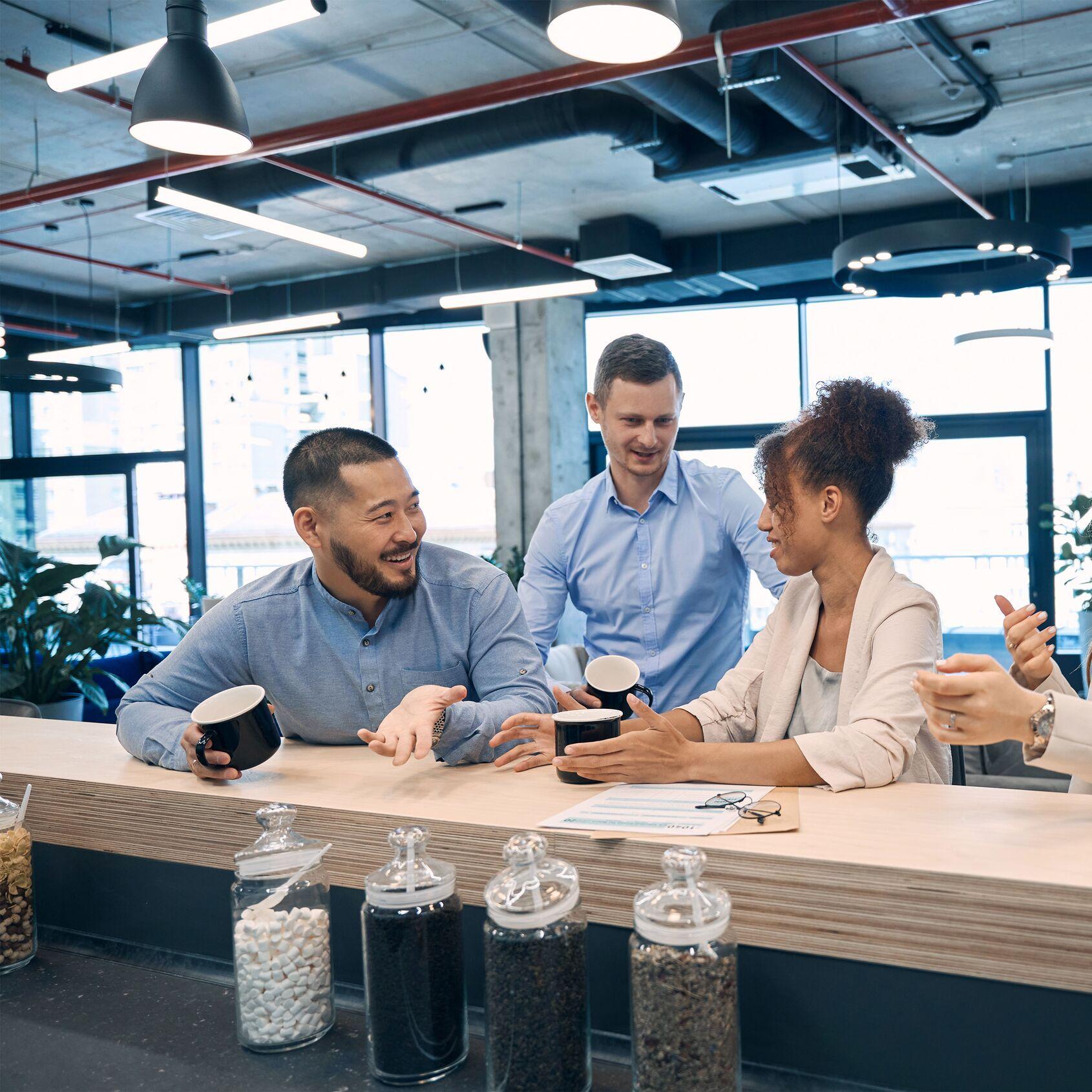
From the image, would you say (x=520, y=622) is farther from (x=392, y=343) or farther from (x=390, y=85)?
(x=392, y=343)

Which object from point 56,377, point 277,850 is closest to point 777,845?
point 277,850

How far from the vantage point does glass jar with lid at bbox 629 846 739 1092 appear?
3.10 ft

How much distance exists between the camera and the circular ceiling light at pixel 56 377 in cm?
777

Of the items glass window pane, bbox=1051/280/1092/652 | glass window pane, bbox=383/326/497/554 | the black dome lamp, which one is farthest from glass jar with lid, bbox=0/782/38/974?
glass window pane, bbox=383/326/497/554

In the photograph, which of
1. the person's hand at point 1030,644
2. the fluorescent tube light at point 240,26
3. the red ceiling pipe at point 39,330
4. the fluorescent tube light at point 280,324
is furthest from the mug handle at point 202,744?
the red ceiling pipe at point 39,330

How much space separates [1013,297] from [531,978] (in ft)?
28.0

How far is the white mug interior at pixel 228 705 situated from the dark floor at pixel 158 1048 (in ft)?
1.10

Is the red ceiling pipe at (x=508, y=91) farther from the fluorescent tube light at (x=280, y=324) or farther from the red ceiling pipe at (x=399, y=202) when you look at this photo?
the fluorescent tube light at (x=280, y=324)

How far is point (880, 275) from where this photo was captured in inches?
273

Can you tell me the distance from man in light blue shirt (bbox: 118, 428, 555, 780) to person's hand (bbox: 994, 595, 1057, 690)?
2.53 ft

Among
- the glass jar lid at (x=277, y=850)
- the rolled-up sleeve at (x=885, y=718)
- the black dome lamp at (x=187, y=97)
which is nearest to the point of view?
the glass jar lid at (x=277, y=850)

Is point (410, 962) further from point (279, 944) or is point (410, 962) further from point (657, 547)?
point (657, 547)

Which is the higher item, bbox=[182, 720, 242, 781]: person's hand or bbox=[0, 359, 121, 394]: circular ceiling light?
bbox=[0, 359, 121, 394]: circular ceiling light

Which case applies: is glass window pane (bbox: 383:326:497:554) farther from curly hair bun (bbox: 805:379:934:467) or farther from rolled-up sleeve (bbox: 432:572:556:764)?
curly hair bun (bbox: 805:379:934:467)
